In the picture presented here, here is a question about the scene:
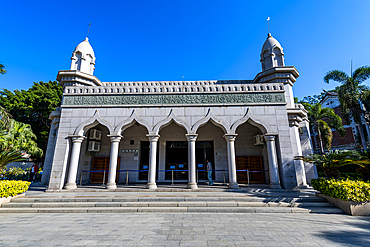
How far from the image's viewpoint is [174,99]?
34.3 feet

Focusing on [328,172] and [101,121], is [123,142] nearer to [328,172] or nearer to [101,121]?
[101,121]

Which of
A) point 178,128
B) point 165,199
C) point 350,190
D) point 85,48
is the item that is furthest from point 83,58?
point 350,190

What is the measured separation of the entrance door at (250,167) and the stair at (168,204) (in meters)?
4.36

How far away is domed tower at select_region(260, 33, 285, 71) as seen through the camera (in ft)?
41.0

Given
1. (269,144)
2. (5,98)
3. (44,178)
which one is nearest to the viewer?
(269,144)

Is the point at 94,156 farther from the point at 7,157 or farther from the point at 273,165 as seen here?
the point at 273,165

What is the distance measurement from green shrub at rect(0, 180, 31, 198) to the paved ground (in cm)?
166

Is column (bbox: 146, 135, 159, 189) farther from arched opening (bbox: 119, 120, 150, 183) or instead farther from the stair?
arched opening (bbox: 119, 120, 150, 183)

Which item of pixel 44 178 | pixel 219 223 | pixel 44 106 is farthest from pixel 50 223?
pixel 44 106

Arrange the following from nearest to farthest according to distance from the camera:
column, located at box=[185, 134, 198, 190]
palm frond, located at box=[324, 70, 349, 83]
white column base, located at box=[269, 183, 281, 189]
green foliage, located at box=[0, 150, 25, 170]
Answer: green foliage, located at box=[0, 150, 25, 170]
white column base, located at box=[269, 183, 281, 189]
column, located at box=[185, 134, 198, 190]
palm frond, located at box=[324, 70, 349, 83]

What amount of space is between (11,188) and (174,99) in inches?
345

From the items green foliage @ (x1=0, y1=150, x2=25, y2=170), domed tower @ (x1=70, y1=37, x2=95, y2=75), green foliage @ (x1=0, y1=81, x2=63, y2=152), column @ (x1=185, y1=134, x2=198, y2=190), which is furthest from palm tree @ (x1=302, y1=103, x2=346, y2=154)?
green foliage @ (x1=0, y1=81, x2=63, y2=152)

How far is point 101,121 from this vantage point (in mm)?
10172

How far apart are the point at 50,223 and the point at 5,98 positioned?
23.2 meters
